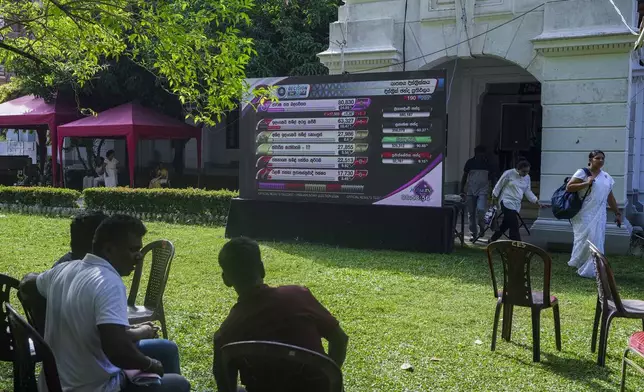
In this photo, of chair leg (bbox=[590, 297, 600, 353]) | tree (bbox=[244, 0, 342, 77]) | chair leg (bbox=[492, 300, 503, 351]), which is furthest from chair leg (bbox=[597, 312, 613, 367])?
tree (bbox=[244, 0, 342, 77])

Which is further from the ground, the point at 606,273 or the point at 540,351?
the point at 606,273

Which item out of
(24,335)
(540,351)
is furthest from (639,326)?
(24,335)

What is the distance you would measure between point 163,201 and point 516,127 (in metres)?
8.64

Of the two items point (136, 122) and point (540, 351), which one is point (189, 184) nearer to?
point (136, 122)

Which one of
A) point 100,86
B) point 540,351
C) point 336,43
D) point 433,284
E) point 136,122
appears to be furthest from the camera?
point 100,86

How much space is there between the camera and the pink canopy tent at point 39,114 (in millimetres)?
18562

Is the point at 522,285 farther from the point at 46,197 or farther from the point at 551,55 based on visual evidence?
the point at 46,197

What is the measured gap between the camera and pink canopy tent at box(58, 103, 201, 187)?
16906 millimetres

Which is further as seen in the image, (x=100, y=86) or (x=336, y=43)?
(x=100, y=86)

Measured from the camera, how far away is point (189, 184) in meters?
21.9

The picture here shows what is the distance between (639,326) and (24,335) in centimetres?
547

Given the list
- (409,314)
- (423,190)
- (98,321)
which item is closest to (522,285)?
(409,314)

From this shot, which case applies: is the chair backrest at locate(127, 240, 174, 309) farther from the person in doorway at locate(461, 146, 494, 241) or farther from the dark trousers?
the person in doorway at locate(461, 146, 494, 241)

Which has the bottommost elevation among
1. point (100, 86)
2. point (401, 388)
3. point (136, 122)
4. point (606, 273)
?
point (401, 388)
